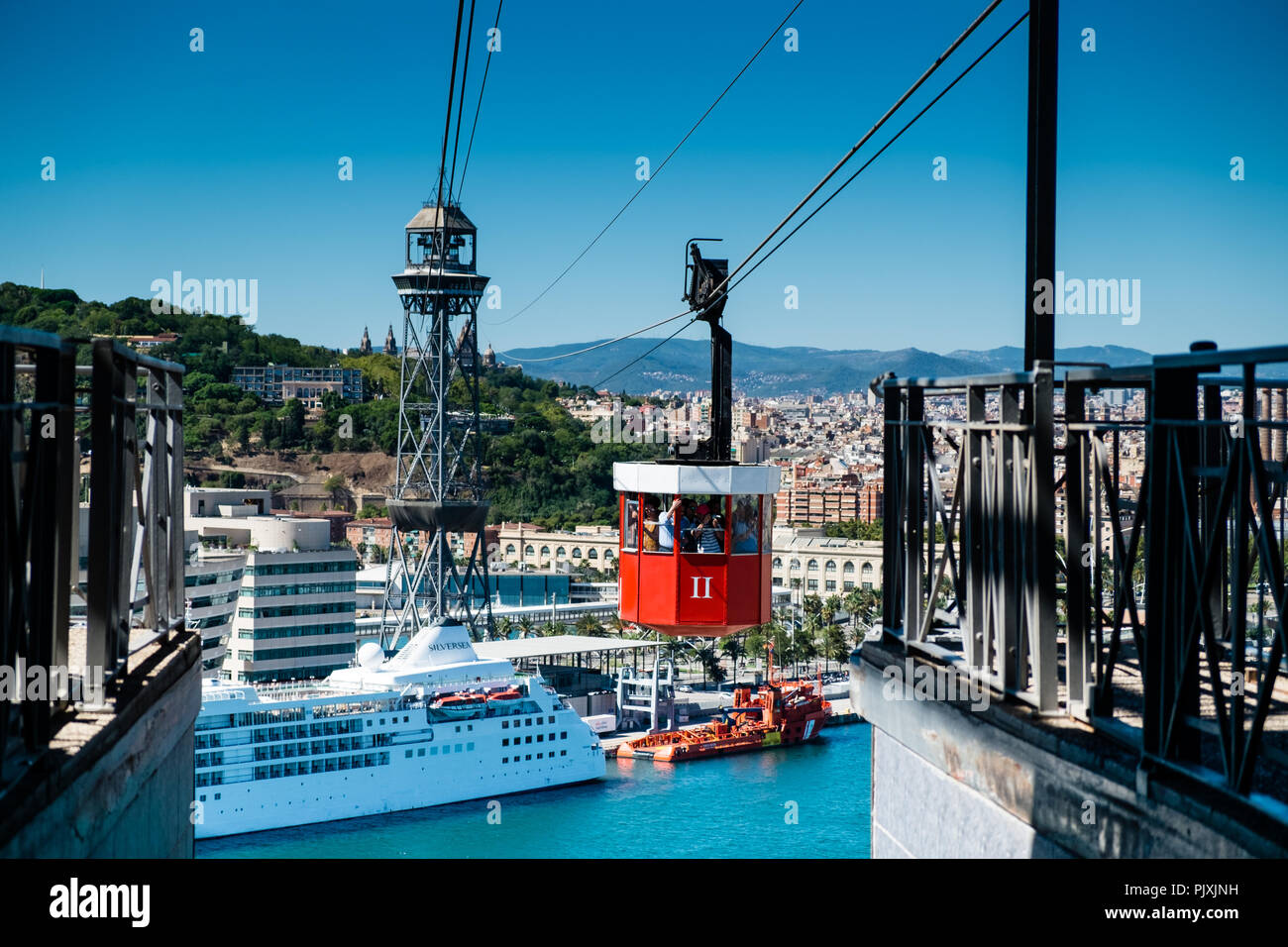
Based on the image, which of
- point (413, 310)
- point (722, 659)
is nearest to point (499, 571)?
point (722, 659)

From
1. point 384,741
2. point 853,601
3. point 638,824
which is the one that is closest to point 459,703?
point 384,741

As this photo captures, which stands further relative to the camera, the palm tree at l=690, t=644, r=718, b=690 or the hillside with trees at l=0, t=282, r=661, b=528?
the hillside with trees at l=0, t=282, r=661, b=528

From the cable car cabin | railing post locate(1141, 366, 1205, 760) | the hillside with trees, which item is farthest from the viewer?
the hillside with trees

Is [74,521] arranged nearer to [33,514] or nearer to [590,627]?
[33,514]

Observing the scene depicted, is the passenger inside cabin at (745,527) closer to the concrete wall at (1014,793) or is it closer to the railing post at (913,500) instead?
the concrete wall at (1014,793)

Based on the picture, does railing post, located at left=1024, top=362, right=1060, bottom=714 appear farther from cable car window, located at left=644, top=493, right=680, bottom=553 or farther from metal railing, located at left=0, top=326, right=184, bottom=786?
cable car window, located at left=644, top=493, right=680, bottom=553

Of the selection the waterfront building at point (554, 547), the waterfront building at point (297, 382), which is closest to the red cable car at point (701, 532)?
the waterfront building at point (554, 547)

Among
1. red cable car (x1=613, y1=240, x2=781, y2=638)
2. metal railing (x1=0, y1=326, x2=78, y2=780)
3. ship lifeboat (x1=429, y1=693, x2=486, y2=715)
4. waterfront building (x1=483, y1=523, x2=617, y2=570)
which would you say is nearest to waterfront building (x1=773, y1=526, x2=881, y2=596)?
waterfront building (x1=483, y1=523, x2=617, y2=570)
